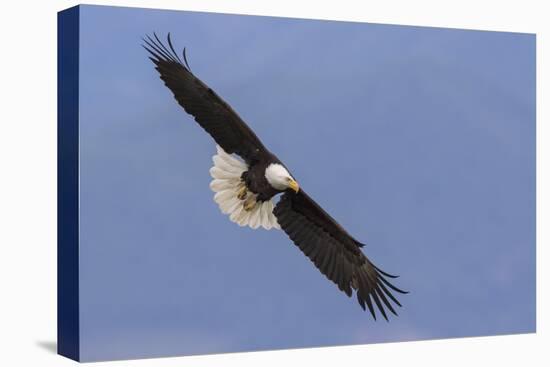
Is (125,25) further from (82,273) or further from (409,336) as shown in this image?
(409,336)

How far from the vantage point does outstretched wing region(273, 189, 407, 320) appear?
8570mm

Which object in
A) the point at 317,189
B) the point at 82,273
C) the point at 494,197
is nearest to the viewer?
the point at 82,273

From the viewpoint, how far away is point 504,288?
31.4ft

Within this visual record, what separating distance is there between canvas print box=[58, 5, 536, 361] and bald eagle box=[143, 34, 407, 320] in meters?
0.01

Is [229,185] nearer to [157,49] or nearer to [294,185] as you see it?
[294,185]

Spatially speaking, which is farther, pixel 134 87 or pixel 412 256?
pixel 412 256

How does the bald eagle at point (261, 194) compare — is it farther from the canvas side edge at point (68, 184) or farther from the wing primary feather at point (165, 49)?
the canvas side edge at point (68, 184)

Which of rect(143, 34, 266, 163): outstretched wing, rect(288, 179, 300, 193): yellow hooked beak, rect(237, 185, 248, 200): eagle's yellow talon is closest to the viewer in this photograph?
rect(143, 34, 266, 163): outstretched wing

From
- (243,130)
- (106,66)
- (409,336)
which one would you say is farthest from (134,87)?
(409,336)

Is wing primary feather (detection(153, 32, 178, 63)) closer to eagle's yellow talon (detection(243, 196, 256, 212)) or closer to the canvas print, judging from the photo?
the canvas print

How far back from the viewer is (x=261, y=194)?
27.8 feet

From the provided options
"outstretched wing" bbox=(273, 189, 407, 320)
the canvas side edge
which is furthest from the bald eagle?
the canvas side edge

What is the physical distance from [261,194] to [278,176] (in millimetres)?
218

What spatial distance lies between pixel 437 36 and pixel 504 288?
78.4 inches
